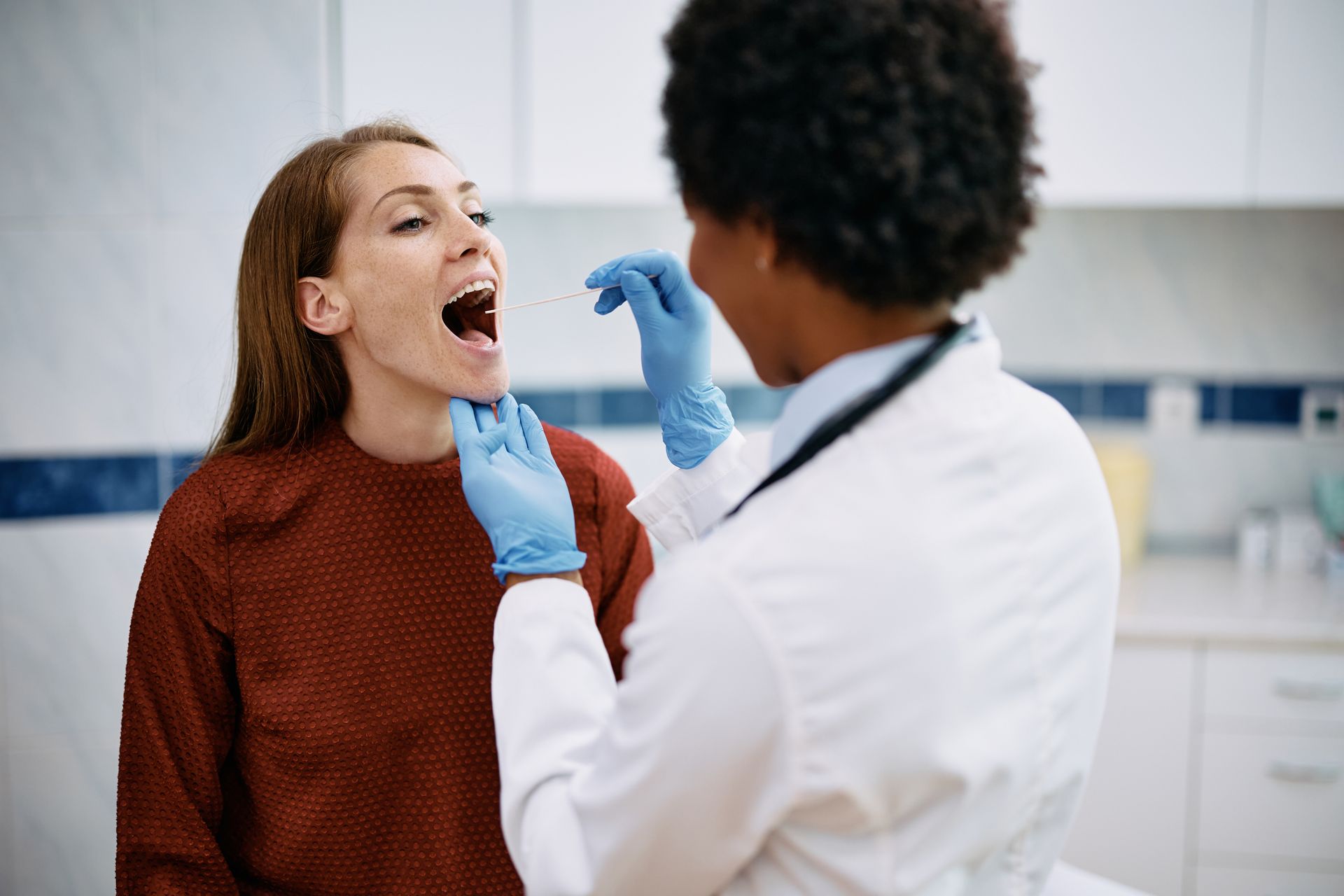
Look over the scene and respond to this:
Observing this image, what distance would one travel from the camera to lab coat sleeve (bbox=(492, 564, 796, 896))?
29.6 inches

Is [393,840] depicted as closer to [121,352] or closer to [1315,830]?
[121,352]

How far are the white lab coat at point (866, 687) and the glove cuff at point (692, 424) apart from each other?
0.50m

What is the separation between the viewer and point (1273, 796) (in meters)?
2.22

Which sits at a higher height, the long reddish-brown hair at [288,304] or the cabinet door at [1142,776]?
the long reddish-brown hair at [288,304]

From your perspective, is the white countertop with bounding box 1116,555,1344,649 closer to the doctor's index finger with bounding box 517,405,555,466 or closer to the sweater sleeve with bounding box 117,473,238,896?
the doctor's index finger with bounding box 517,405,555,466

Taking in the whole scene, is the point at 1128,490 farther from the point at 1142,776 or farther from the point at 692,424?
the point at 692,424

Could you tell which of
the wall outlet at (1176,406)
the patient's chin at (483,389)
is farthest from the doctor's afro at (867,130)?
the wall outlet at (1176,406)

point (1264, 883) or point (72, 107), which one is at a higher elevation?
point (72, 107)

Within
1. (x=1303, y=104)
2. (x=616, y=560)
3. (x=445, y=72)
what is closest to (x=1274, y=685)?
(x=1303, y=104)

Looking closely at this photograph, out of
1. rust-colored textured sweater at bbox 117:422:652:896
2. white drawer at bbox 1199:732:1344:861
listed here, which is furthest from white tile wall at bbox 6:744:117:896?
white drawer at bbox 1199:732:1344:861

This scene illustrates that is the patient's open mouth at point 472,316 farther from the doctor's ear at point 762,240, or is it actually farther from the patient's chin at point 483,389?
the doctor's ear at point 762,240

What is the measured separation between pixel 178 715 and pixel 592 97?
1489 mm

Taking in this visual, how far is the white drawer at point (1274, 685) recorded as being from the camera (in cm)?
219

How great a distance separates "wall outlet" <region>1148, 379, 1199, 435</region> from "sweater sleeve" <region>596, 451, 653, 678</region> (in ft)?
5.68
